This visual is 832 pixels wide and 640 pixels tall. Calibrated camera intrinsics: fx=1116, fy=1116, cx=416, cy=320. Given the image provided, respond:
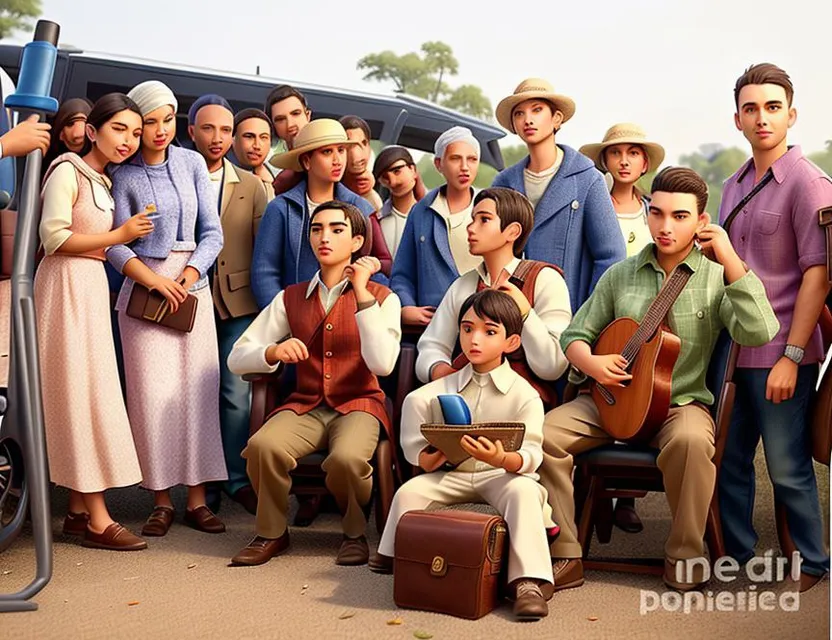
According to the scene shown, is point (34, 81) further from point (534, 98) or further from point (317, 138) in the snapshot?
point (534, 98)

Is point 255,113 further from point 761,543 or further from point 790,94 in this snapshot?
point 761,543

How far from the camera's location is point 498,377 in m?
3.90

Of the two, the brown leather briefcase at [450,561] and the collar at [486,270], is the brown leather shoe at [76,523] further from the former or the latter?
the collar at [486,270]

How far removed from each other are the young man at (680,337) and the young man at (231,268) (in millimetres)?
1578

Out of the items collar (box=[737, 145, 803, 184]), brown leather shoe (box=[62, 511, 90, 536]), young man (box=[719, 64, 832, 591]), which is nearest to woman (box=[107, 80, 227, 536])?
brown leather shoe (box=[62, 511, 90, 536])

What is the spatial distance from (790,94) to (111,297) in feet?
9.60

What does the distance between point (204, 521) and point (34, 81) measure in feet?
6.19

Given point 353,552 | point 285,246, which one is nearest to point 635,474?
point 353,552

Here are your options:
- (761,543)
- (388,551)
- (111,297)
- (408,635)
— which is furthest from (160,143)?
(761,543)

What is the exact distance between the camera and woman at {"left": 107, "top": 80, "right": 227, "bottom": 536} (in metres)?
4.54

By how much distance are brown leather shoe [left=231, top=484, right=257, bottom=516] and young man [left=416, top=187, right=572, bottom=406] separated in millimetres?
1169

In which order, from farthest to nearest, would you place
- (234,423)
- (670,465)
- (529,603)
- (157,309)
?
(234,423) → (157,309) → (670,465) → (529,603)

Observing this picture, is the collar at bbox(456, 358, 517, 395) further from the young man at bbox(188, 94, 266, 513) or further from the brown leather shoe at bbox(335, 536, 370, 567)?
the young man at bbox(188, 94, 266, 513)

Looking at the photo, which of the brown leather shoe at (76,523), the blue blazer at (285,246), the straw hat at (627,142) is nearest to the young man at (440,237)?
the blue blazer at (285,246)
